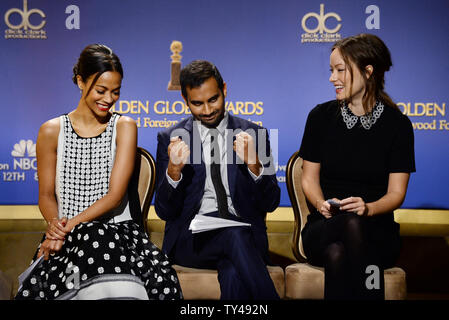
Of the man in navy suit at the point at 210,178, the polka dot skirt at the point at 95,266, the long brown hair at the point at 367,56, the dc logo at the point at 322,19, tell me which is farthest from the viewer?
the dc logo at the point at 322,19

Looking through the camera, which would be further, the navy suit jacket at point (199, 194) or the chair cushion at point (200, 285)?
the navy suit jacket at point (199, 194)

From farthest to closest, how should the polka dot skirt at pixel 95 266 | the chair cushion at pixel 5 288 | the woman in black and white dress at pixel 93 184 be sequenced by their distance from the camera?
1. the chair cushion at pixel 5 288
2. the woman in black and white dress at pixel 93 184
3. the polka dot skirt at pixel 95 266

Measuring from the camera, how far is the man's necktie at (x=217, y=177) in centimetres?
229

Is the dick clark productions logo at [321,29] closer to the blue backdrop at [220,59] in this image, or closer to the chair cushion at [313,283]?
the blue backdrop at [220,59]

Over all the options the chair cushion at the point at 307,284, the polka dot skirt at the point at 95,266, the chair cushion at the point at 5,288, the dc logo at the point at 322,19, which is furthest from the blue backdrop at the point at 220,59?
the polka dot skirt at the point at 95,266

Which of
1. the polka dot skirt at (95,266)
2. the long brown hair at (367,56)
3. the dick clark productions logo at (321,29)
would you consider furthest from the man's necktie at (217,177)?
the dick clark productions logo at (321,29)

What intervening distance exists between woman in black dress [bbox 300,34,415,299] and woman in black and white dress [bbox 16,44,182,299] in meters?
0.79

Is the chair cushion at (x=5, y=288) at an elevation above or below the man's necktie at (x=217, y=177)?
below

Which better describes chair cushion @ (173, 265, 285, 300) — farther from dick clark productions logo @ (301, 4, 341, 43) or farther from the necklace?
dick clark productions logo @ (301, 4, 341, 43)

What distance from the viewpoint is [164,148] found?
2.44 m

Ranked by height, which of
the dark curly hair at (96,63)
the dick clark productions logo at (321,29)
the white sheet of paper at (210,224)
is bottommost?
the white sheet of paper at (210,224)

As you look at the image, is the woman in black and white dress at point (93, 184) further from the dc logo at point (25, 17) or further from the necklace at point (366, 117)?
the dc logo at point (25, 17)

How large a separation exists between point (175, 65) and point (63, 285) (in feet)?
6.06

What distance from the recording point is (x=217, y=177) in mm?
2355
